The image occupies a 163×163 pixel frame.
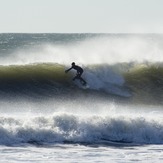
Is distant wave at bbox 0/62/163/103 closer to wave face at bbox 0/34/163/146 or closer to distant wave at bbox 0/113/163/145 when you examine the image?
wave face at bbox 0/34/163/146

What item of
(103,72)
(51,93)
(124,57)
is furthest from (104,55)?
(51,93)

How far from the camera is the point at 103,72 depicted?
2711 centimetres

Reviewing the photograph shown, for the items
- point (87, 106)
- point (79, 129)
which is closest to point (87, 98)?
point (87, 106)

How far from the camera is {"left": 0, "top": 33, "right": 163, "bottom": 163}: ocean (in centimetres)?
1642

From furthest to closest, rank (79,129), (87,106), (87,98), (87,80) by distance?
1. (87,80)
2. (87,98)
3. (87,106)
4. (79,129)

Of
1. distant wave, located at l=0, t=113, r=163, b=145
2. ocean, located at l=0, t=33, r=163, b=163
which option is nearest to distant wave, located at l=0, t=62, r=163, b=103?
ocean, located at l=0, t=33, r=163, b=163

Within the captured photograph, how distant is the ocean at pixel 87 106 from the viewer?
1642 cm

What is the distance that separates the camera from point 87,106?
76.6 feet

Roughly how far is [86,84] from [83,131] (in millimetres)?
7585

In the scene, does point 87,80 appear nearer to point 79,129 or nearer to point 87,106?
point 87,106

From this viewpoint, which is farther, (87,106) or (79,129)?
(87,106)

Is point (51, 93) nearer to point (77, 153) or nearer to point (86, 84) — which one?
point (86, 84)

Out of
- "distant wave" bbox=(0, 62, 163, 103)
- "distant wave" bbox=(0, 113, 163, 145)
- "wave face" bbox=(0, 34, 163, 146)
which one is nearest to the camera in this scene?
"distant wave" bbox=(0, 113, 163, 145)

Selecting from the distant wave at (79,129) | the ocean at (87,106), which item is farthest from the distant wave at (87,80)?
the distant wave at (79,129)
